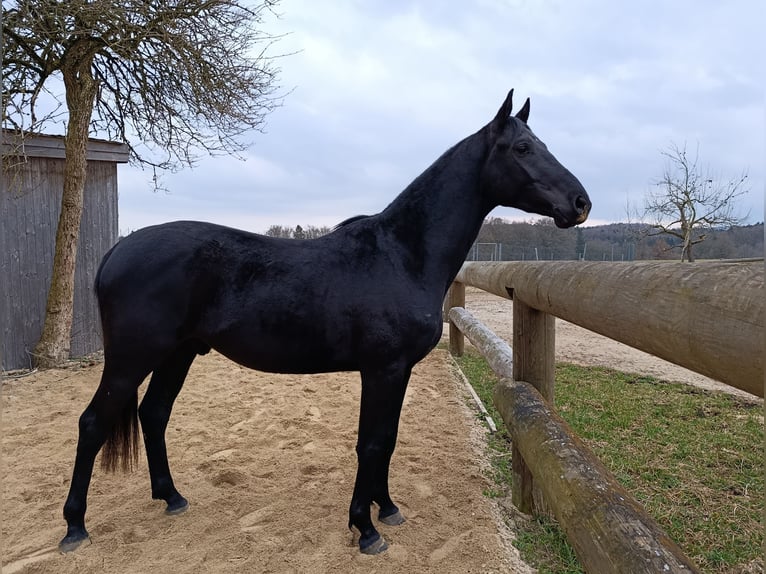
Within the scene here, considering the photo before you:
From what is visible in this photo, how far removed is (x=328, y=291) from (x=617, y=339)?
1256 millimetres

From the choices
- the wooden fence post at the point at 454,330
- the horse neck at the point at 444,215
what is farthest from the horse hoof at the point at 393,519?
the wooden fence post at the point at 454,330

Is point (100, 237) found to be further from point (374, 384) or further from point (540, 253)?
point (540, 253)

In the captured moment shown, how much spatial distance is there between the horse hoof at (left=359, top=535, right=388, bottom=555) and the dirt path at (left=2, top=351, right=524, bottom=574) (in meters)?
0.03

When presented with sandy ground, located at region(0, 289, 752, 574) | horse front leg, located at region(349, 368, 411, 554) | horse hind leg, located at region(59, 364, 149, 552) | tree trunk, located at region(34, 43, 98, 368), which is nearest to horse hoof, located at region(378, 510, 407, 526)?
sandy ground, located at region(0, 289, 752, 574)

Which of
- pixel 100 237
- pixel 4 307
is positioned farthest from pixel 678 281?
pixel 100 237

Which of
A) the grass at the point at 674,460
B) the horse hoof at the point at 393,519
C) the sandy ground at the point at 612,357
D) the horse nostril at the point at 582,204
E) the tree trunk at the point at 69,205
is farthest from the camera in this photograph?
the tree trunk at the point at 69,205

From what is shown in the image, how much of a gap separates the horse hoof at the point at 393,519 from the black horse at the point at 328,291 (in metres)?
0.22

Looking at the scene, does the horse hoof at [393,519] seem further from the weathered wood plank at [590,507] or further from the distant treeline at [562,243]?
the distant treeline at [562,243]

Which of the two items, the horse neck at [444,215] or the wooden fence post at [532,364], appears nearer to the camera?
the horse neck at [444,215]

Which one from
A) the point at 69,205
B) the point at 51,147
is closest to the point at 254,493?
the point at 69,205

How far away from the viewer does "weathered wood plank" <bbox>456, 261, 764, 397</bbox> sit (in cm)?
87

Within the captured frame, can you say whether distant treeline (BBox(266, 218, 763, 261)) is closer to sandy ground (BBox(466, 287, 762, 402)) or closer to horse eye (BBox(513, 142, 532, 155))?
sandy ground (BBox(466, 287, 762, 402))

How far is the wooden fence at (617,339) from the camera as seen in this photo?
91 cm

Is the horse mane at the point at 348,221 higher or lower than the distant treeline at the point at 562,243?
lower
